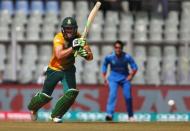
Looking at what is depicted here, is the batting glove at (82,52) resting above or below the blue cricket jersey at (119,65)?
above

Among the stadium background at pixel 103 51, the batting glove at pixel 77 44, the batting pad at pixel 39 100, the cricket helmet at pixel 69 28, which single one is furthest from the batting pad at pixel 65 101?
the stadium background at pixel 103 51

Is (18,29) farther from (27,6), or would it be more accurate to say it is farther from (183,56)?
(183,56)

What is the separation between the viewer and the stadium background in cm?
1504

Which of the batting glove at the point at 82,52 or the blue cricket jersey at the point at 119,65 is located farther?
the blue cricket jersey at the point at 119,65

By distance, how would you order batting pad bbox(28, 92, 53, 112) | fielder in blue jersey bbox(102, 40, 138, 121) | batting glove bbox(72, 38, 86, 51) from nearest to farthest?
batting glove bbox(72, 38, 86, 51) → batting pad bbox(28, 92, 53, 112) → fielder in blue jersey bbox(102, 40, 138, 121)

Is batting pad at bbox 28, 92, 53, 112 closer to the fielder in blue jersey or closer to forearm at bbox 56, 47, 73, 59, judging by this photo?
forearm at bbox 56, 47, 73, 59

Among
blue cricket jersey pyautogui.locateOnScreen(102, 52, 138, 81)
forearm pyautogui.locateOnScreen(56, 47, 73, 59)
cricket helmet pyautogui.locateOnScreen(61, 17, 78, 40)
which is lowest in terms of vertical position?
blue cricket jersey pyautogui.locateOnScreen(102, 52, 138, 81)

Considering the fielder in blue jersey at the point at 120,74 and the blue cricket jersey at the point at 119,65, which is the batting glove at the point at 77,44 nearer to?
the fielder in blue jersey at the point at 120,74

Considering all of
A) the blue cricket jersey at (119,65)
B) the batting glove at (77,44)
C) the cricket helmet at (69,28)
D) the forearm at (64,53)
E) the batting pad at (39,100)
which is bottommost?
the batting pad at (39,100)

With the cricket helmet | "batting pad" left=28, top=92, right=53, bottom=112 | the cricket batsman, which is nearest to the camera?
the cricket batsman

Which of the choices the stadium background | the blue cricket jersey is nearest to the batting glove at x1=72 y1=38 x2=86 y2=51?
the blue cricket jersey

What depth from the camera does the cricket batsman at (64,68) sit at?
29.8ft

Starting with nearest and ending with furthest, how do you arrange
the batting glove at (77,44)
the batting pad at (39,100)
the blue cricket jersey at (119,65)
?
the batting glove at (77,44)
the batting pad at (39,100)
the blue cricket jersey at (119,65)

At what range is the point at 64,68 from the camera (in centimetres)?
938
